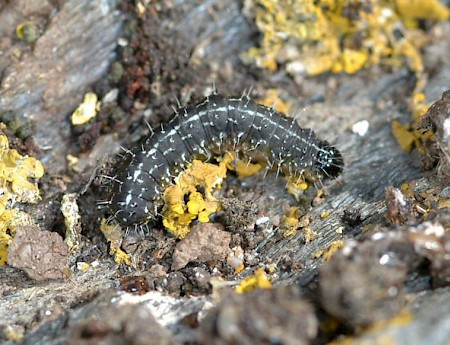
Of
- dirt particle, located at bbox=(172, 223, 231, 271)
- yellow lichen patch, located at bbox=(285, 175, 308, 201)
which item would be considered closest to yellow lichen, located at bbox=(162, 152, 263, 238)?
dirt particle, located at bbox=(172, 223, 231, 271)

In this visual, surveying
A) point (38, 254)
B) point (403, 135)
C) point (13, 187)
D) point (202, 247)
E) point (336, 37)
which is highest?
point (13, 187)

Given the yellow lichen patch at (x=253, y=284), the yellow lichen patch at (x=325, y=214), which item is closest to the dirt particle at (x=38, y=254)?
the yellow lichen patch at (x=253, y=284)

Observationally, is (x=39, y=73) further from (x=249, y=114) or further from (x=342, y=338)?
(x=342, y=338)

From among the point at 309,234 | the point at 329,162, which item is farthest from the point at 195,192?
the point at 329,162

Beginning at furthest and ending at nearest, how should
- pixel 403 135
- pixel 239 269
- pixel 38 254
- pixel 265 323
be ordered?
pixel 403 135 < pixel 38 254 < pixel 239 269 < pixel 265 323

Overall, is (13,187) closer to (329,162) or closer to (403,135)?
(329,162)

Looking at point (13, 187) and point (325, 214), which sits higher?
point (13, 187)
